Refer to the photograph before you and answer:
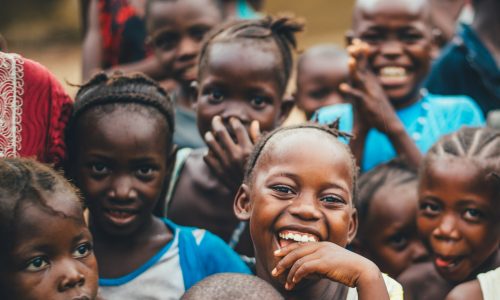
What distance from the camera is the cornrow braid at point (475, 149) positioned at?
356 cm

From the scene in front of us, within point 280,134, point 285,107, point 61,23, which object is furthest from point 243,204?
point 61,23

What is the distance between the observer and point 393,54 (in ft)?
14.9

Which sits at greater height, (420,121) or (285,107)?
(285,107)

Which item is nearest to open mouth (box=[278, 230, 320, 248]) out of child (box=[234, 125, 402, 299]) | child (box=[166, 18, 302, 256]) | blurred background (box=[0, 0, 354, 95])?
child (box=[234, 125, 402, 299])

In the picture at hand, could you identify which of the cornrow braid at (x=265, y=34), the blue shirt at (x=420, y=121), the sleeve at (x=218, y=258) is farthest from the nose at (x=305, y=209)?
→ the blue shirt at (x=420, y=121)

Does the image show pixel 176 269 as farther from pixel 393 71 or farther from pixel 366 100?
pixel 393 71

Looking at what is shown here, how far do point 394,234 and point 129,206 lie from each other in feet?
4.01

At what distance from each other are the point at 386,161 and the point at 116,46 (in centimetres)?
222

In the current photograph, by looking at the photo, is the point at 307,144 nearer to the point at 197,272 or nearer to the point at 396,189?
the point at 197,272

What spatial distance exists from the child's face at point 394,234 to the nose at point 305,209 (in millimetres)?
1024

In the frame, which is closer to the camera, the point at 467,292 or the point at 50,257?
the point at 50,257

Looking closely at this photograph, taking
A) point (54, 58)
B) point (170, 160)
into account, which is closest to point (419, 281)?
point (170, 160)

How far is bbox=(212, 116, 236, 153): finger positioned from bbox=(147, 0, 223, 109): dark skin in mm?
959

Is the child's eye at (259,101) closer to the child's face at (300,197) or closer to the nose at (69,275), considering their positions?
the child's face at (300,197)
